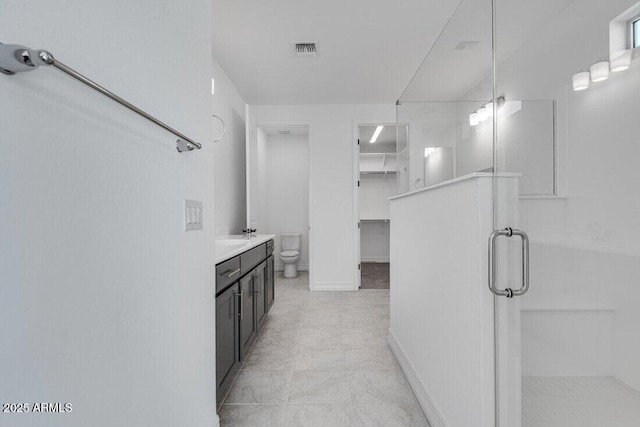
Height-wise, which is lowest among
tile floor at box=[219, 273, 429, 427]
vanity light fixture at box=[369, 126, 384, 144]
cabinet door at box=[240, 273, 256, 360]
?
tile floor at box=[219, 273, 429, 427]

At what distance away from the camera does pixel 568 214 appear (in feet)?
2.42

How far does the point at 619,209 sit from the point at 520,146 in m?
0.39

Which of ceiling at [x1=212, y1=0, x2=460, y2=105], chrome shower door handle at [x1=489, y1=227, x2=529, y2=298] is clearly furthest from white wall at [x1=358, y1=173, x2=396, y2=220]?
chrome shower door handle at [x1=489, y1=227, x2=529, y2=298]

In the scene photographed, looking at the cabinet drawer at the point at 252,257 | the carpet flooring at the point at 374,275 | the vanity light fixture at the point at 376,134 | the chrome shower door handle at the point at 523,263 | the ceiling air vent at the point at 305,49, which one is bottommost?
the carpet flooring at the point at 374,275

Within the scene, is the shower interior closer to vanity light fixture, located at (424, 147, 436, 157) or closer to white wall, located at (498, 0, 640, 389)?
white wall, located at (498, 0, 640, 389)

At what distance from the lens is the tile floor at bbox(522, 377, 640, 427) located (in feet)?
2.02

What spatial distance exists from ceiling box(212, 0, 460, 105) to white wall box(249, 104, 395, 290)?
1.15ft

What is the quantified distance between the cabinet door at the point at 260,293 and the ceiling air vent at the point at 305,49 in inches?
78.5

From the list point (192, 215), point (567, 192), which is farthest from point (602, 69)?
point (192, 215)

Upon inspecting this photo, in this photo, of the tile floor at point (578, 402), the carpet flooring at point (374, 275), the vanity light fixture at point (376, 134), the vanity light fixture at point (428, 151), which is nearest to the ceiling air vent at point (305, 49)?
the vanity light fixture at point (428, 151)

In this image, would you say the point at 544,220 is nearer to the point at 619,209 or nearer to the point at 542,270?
the point at 542,270

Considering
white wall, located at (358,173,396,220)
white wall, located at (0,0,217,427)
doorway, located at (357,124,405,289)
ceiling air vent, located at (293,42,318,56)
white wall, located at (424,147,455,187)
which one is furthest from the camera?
white wall, located at (358,173,396,220)

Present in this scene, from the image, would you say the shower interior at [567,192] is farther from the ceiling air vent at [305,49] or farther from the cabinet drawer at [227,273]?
the ceiling air vent at [305,49]

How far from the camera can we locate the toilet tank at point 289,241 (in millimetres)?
5406
